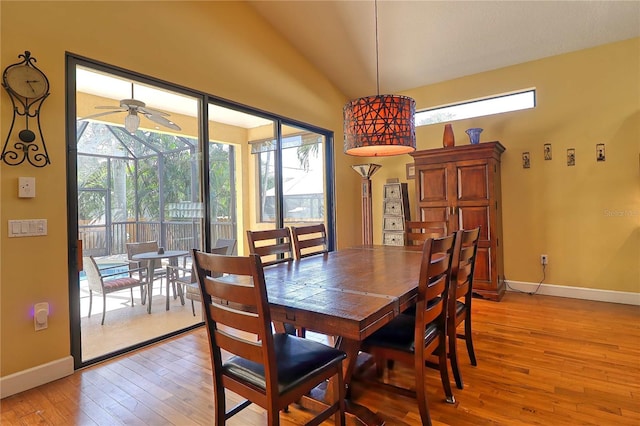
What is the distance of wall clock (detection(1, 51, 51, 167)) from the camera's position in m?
2.10

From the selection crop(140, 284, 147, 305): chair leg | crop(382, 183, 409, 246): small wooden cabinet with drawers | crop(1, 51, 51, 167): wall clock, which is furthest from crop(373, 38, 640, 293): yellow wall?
crop(1, 51, 51, 167): wall clock

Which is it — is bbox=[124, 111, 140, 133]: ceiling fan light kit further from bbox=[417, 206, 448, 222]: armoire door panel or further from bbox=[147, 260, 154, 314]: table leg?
bbox=[417, 206, 448, 222]: armoire door panel

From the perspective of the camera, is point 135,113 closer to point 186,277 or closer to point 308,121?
point 186,277

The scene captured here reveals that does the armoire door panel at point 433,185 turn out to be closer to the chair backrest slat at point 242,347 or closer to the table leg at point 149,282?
the table leg at point 149,282

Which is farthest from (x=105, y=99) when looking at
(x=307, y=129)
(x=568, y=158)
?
(x=568, y=158)

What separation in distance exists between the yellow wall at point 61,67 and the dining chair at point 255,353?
153 cm

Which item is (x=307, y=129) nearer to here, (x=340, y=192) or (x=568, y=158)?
(x=340, y=192)

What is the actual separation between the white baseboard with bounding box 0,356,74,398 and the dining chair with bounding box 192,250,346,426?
1554 mm

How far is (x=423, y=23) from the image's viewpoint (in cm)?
368

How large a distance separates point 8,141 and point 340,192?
3.85m

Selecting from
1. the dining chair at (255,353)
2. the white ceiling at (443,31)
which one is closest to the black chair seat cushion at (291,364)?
the dining chair at (255,353)

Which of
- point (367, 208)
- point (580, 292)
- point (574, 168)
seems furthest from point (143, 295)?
point (574, 168)

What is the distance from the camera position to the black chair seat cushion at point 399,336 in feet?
5.65

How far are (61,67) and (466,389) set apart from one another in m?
3.42
